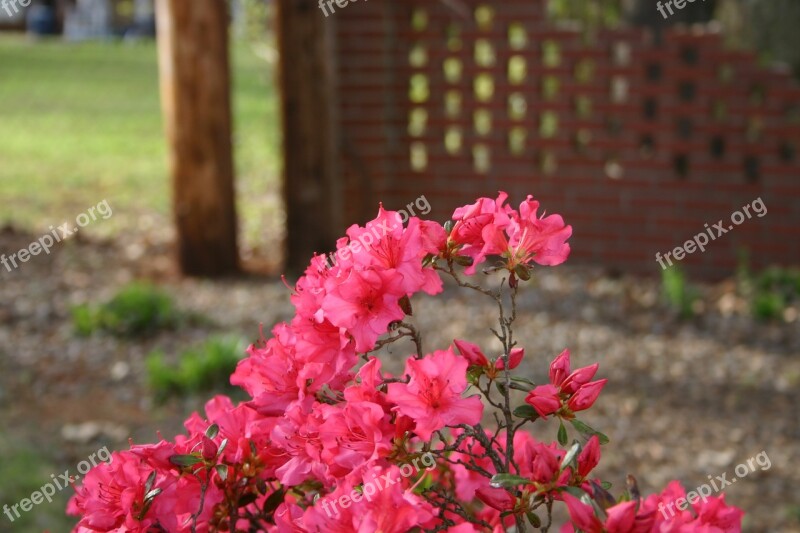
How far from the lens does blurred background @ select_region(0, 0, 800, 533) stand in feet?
15.3

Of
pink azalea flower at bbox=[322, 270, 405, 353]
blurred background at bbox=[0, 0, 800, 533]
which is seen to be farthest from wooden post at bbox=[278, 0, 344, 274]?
pink azalea flower at bbox=[322, 270, 405, 353]

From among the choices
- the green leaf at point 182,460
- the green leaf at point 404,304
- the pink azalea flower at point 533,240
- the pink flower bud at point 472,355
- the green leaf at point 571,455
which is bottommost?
the green leaf at point 182,460

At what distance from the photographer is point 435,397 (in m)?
1.23

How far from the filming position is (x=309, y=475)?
1342 mm

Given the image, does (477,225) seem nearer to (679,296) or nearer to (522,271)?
(522,271)

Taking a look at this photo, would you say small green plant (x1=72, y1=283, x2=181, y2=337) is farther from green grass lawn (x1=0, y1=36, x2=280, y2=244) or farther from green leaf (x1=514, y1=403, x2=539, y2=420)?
green leaf (x1=514, y1=403, x2=539, y2=420)

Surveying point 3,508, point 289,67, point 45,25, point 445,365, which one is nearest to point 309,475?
point 445,365

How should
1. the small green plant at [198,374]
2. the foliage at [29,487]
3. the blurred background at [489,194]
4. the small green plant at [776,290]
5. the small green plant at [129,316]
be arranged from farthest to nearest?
the small green plant at [776,290], the small green plant at [129,316], the blurred background at [489,194], the small green plant at [198,374], the foliage at [29,487]

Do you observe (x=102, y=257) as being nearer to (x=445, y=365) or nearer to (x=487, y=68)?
(x=487, y=68)

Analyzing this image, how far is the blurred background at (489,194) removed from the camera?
4.65 m

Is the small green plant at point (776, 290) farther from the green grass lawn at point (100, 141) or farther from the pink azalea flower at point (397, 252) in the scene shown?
the pink azalea flower at point (397, 252)

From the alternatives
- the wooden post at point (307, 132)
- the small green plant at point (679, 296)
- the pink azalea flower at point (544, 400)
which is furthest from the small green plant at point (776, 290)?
the pink azalea flower at point (544, 400)

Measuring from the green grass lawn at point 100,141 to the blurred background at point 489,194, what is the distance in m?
0.67

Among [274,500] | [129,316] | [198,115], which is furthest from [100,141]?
[274,500]
